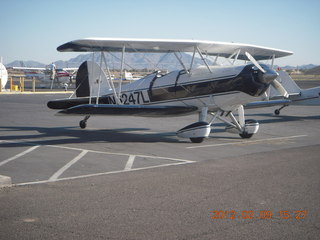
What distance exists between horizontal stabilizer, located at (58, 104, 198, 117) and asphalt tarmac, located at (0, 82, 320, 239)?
31.8 inches

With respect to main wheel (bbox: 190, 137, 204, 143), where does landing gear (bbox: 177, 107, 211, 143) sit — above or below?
→ above

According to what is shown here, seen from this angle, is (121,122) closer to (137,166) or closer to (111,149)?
(111,149)

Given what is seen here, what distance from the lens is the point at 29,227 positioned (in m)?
4.53

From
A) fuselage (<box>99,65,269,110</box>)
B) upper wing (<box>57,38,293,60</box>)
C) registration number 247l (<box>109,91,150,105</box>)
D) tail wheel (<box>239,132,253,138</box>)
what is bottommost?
tail wheel (<box>239,132,253,138</box>)

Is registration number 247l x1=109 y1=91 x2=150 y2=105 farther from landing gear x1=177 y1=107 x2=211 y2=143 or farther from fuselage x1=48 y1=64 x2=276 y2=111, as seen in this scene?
landing gear x1=177 y1=107 x2=211 y2=143

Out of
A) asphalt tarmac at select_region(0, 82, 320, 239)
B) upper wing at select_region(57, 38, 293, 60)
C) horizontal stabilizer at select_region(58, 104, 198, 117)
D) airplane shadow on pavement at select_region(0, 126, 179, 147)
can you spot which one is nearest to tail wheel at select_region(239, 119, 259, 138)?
asphalt tarmac at select_region(0, 82, 320, 239)

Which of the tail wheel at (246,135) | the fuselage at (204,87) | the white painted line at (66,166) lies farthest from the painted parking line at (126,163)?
the tail wheel at (246,135)

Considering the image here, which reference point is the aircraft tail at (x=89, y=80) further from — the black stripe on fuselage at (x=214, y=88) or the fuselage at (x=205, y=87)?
the black stripe on fuselage at (x=214, y=88)

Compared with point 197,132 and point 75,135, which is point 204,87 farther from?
point 75,135

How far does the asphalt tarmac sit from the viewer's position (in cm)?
454

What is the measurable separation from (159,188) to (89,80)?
950 cm

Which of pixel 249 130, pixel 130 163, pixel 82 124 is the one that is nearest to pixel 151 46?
pixel 249 130

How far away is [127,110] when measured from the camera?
11758 mm

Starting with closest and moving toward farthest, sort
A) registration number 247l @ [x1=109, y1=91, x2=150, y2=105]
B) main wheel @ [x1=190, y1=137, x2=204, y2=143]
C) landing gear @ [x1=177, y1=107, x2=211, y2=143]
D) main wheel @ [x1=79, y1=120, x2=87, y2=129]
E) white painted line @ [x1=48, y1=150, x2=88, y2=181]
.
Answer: white painted line @ [x1=48, y1=150, x2=88, y2=181] < landing gear @ [x1=177, y1=107, x2=211, y2=143] < main wheel @ [x1=190, y1=137, x2=204, y2=143] < registration number 247l @ [x1=109, y1=91, x2=150, y2=105] < main wheel @ [x1=79, y1=120, x2=87, y2=129]
